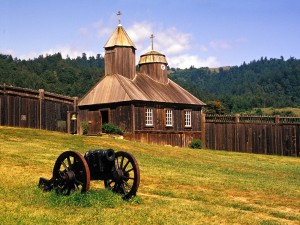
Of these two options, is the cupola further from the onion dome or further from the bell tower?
the bell tower

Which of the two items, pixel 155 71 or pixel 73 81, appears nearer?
pixel 155 71

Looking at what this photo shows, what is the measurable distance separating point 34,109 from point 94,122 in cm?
1024

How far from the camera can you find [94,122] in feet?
117

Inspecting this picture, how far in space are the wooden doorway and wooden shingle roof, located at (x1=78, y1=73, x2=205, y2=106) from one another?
93cm

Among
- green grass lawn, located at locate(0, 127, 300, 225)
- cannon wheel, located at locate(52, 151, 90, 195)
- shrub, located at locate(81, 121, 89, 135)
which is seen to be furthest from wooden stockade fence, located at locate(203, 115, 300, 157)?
cannon wheel, located at locate(52, 151, 90, 195)

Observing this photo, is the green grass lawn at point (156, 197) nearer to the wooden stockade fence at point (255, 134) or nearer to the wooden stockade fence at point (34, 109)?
the wooden stockade fence at point (34, 109)

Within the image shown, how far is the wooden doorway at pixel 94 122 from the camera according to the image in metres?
35.2

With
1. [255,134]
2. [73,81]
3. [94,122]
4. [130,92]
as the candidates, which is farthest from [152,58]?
[73,81]

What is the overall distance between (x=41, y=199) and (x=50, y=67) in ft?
343

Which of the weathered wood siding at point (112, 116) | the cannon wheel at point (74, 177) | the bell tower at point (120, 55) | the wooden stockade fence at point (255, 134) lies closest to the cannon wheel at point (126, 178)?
the cannon wheel at point (74, 177)

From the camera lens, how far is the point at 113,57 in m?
37.2

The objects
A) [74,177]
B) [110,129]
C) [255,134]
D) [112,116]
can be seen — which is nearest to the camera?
[74,177]

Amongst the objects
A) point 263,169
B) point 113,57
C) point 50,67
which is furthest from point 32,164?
point 50,67

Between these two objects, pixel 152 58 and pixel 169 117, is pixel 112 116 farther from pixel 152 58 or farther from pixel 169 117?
pixel 152 58
